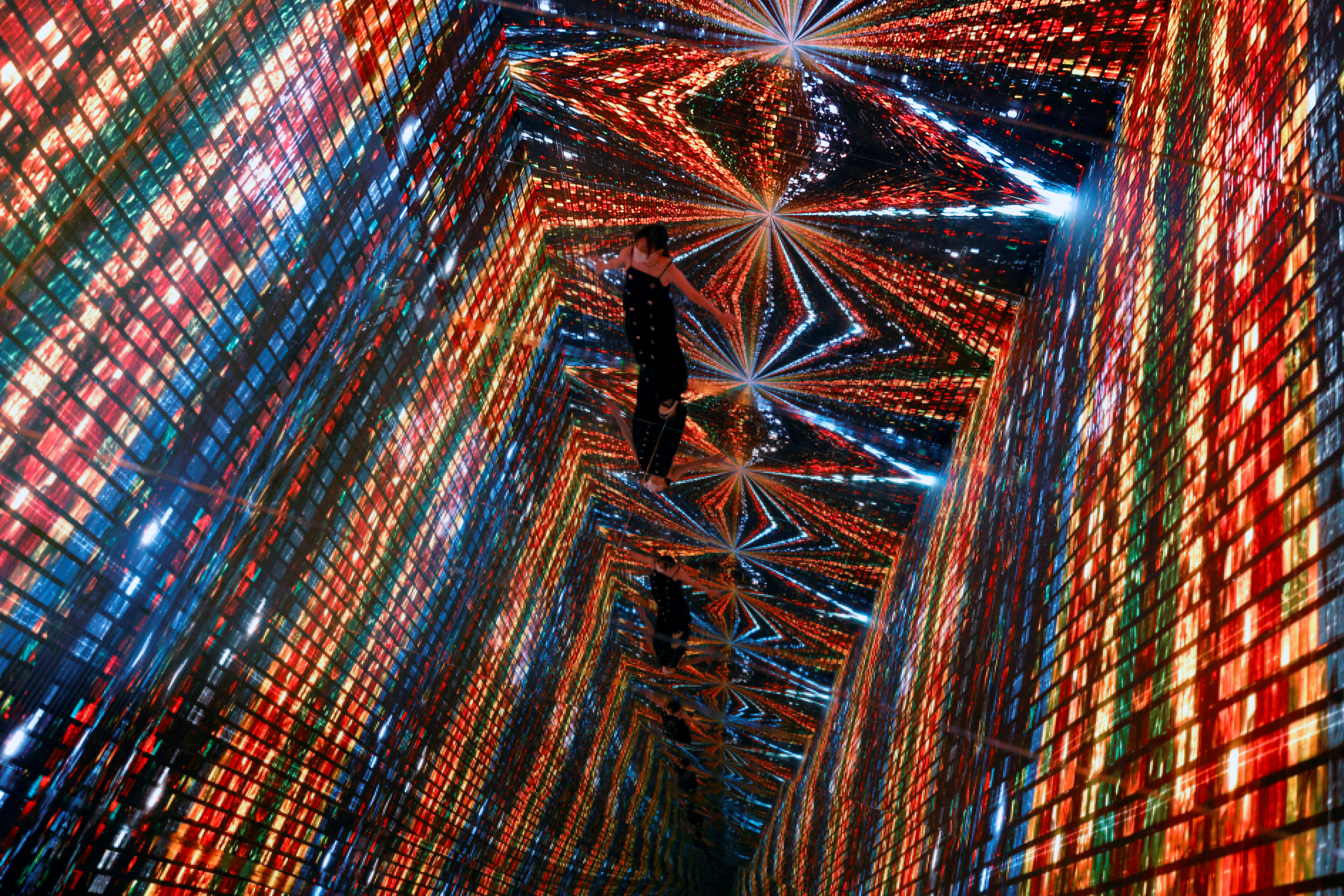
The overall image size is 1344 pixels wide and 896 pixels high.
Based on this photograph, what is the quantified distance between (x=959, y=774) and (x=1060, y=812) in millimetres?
2051

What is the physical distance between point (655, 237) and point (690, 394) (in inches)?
154

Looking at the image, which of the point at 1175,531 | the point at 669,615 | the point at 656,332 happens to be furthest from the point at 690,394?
the point at 1175,531

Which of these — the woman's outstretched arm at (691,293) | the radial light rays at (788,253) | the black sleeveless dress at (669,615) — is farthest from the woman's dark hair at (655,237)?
the black sleeveless dress at (669,615)

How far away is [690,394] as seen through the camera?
34.2 ft

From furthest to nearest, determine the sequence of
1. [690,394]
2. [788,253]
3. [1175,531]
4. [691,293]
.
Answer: [690,394], [788,253], [691,293], [1175,531]

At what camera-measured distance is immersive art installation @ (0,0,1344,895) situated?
3.31m

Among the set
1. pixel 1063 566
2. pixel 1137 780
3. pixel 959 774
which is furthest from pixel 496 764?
pixel 1137 780

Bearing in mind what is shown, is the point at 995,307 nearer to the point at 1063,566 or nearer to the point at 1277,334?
the point at 1063,566

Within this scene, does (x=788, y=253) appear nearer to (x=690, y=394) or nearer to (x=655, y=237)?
(x=655, y=237)

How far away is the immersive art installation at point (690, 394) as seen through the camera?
3307 millimetres

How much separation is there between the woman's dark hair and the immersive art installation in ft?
3.59

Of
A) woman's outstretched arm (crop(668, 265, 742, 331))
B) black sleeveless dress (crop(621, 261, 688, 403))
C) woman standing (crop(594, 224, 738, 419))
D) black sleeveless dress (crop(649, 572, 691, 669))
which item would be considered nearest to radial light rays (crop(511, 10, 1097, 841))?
woman standing (crop(594, 224, 738, 419))

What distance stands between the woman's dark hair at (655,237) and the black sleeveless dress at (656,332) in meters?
0.25

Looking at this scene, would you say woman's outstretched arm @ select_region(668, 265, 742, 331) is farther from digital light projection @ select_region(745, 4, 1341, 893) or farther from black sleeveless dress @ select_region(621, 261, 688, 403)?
digital light projection @ select_region(745, 4, 1341, 893)
